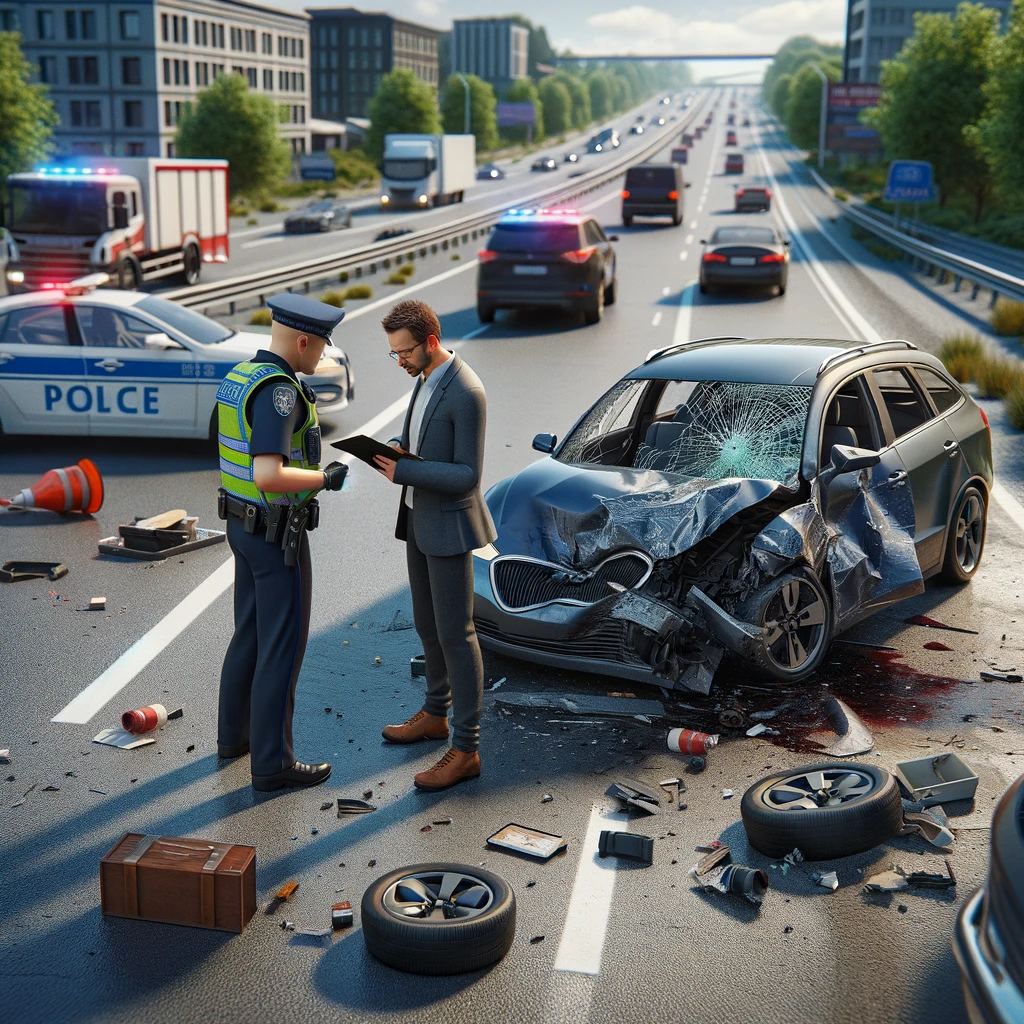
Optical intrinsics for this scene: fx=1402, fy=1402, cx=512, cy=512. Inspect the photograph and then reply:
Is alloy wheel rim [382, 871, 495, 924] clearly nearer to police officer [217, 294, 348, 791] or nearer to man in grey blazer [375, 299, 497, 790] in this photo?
man in grey blazer [375, 299, 497, 790]

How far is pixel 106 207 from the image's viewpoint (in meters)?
28.1

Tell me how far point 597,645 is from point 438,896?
233 centimetres

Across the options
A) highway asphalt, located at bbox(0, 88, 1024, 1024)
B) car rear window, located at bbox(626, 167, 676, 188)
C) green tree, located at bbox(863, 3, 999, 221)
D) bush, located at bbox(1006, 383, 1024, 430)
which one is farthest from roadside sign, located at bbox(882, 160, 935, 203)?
highway asphalt, located at bbox(0, 88, 1024, 1024)

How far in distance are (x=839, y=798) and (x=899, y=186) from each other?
4324cm

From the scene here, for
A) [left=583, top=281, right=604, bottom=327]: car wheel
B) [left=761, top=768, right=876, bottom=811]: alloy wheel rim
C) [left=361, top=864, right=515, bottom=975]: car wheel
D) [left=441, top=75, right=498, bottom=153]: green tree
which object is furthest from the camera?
[left=441, top=75, right=498, bottom=153]: green tree

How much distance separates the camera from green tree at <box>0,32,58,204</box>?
51.0 m

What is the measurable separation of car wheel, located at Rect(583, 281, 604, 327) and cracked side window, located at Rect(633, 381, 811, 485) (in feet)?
51.4

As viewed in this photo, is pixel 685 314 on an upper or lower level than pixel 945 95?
lower

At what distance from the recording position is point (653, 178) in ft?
172

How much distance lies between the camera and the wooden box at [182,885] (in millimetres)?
4699

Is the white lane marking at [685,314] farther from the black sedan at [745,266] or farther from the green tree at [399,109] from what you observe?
Answer: the green tree at [399,109]

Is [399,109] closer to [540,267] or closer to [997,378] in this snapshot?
[540,267]

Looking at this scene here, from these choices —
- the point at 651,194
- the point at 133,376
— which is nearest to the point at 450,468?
the point at 133,376

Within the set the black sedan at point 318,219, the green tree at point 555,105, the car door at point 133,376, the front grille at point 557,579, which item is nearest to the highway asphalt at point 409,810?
the front grille at point 557,579
